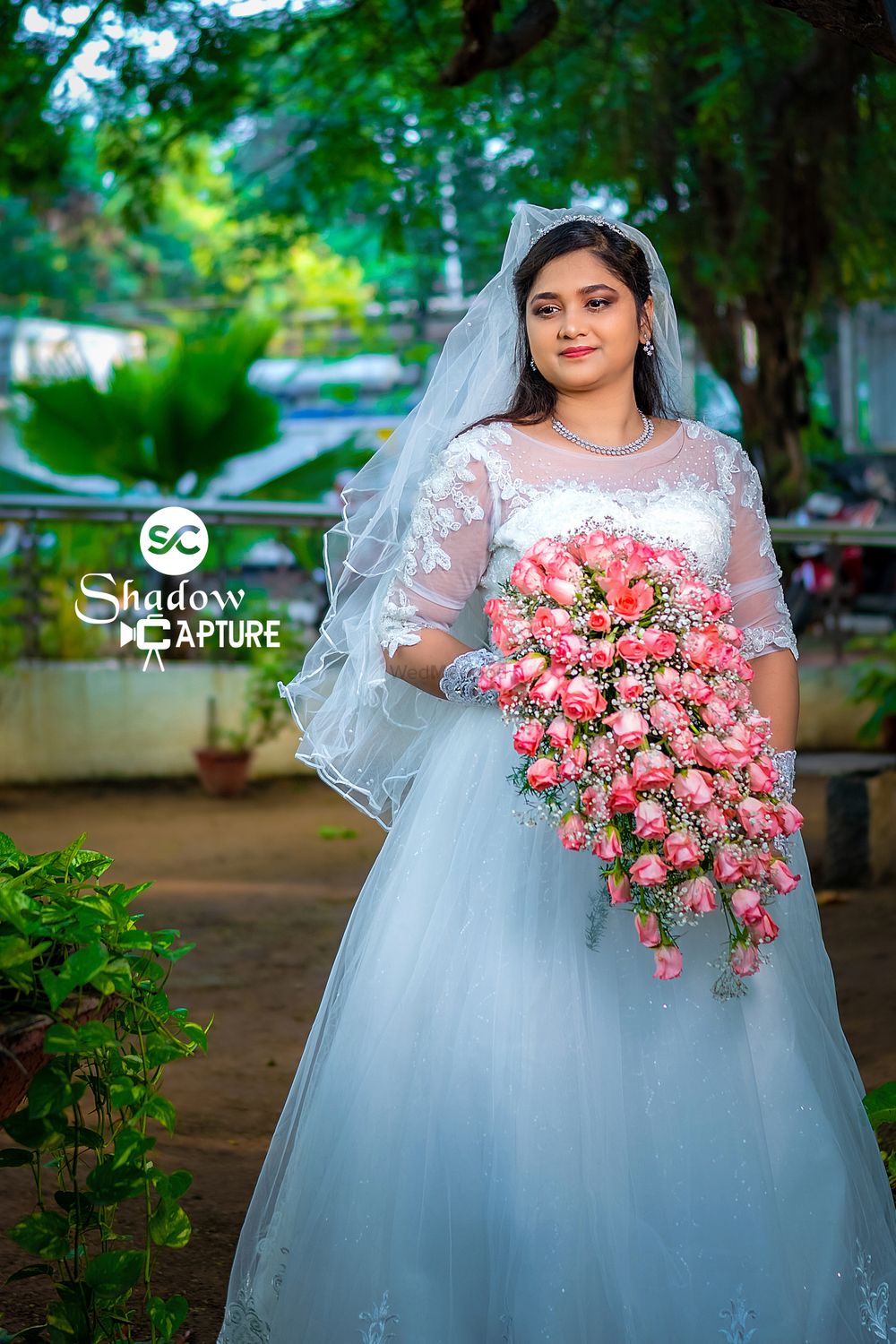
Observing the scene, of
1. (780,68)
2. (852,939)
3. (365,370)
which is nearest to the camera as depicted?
(852,939)

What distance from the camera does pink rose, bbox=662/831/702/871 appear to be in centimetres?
211

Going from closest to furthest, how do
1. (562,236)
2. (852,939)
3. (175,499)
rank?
(562,236) < (852,939) < (175,499)

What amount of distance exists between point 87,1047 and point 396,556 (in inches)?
52.9

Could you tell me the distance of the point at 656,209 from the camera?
8547 millimetres

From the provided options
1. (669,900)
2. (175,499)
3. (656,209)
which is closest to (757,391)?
(656,209)

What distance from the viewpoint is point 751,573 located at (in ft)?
9.49

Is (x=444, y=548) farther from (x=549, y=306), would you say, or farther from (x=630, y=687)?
(x=630, y=687)

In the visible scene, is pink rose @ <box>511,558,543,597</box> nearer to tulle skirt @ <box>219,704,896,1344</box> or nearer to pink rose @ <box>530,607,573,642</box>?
pink rose @ <box>530,607,573,642</box>

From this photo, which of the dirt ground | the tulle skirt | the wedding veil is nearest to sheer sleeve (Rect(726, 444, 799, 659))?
the wedding veil

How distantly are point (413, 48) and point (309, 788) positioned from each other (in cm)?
421

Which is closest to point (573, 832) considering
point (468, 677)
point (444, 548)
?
point (468, 677)

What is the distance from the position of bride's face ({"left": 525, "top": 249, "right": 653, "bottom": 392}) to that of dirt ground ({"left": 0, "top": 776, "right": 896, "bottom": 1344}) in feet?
6.53

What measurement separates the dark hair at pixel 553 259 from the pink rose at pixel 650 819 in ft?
3.25

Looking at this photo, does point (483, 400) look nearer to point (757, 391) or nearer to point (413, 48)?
point (413, 48)
